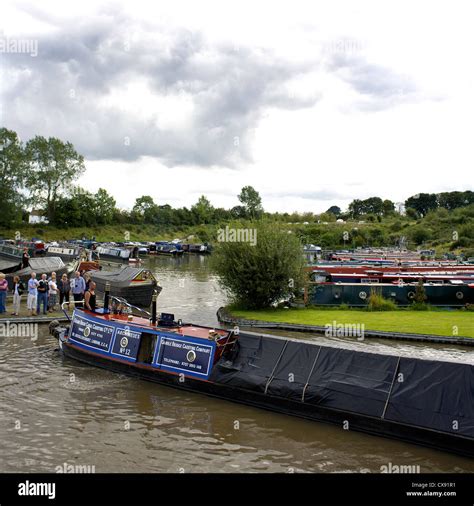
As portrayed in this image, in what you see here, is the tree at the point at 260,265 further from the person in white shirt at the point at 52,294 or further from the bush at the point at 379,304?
the person in white shirt at the point at 52,294

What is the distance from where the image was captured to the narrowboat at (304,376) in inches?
426

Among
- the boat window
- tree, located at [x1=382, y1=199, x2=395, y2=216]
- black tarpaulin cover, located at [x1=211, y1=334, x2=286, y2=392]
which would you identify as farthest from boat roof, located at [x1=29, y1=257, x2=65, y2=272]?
tree, located at [x1=382, y1=199, x2=395, y2=216]

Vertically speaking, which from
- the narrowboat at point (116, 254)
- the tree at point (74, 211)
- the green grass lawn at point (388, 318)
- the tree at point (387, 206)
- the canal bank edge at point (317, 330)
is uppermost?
the tree at point (387, 206)

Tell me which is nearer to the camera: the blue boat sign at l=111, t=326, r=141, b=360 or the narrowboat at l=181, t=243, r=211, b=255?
the blue boat sign at l=111, t=326, r=141, b=360

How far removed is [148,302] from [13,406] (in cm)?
1529

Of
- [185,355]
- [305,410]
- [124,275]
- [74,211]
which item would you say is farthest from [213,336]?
[74,211]

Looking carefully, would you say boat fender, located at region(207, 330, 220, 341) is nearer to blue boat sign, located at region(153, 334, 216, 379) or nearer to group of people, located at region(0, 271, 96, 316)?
blue boat sign, located at region(153, 334, 216, 379)

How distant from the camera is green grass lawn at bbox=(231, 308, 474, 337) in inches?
837

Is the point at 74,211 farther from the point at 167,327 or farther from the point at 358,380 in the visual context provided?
the point at 358,380

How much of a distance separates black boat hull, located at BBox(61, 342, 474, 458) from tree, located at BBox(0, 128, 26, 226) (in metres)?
64.5

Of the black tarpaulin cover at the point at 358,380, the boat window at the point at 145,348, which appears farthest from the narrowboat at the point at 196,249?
the black tarpaulin cover at the point at 358,380

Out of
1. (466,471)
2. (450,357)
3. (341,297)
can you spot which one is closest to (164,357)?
(466,471)

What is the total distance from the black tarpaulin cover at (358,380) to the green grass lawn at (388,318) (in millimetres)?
9505

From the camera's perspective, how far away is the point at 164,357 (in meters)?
14.9
